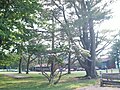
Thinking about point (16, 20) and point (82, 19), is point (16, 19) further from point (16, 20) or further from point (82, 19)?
point (82, 19)

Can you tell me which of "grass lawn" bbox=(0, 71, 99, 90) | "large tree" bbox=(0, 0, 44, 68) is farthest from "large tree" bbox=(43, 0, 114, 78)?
"large tree" bbox=(0, 0, 44, 68)

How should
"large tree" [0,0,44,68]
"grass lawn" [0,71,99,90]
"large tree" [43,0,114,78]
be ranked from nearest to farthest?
1. "large tree" [0,0,44,68]
2. "grass lawn" [0,71,99,90]
3. "large tree" [43,0,114,78]

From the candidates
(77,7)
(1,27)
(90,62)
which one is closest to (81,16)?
(77,7)

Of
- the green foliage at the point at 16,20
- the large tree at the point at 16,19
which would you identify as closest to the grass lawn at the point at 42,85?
the green foliage at the point at 16,20

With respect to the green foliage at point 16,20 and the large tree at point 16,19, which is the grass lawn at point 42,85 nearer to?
the green foliage at point 16,20

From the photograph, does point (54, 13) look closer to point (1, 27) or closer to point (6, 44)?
point (6, 44)

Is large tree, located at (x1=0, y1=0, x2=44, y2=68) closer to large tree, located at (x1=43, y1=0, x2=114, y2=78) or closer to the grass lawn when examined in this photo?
the grass lawn

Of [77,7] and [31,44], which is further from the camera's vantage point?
[77,7]

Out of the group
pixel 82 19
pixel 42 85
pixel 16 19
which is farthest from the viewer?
pixel 82 19

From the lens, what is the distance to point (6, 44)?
18.6 meters

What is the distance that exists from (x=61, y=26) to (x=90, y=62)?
20.0 feet

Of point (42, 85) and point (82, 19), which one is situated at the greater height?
point (82, 19)

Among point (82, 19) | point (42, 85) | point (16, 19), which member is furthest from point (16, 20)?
point (82, 19)

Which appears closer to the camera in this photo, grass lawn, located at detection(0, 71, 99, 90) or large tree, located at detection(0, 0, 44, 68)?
large tree, located at detection(0, 0, 44, 68)
